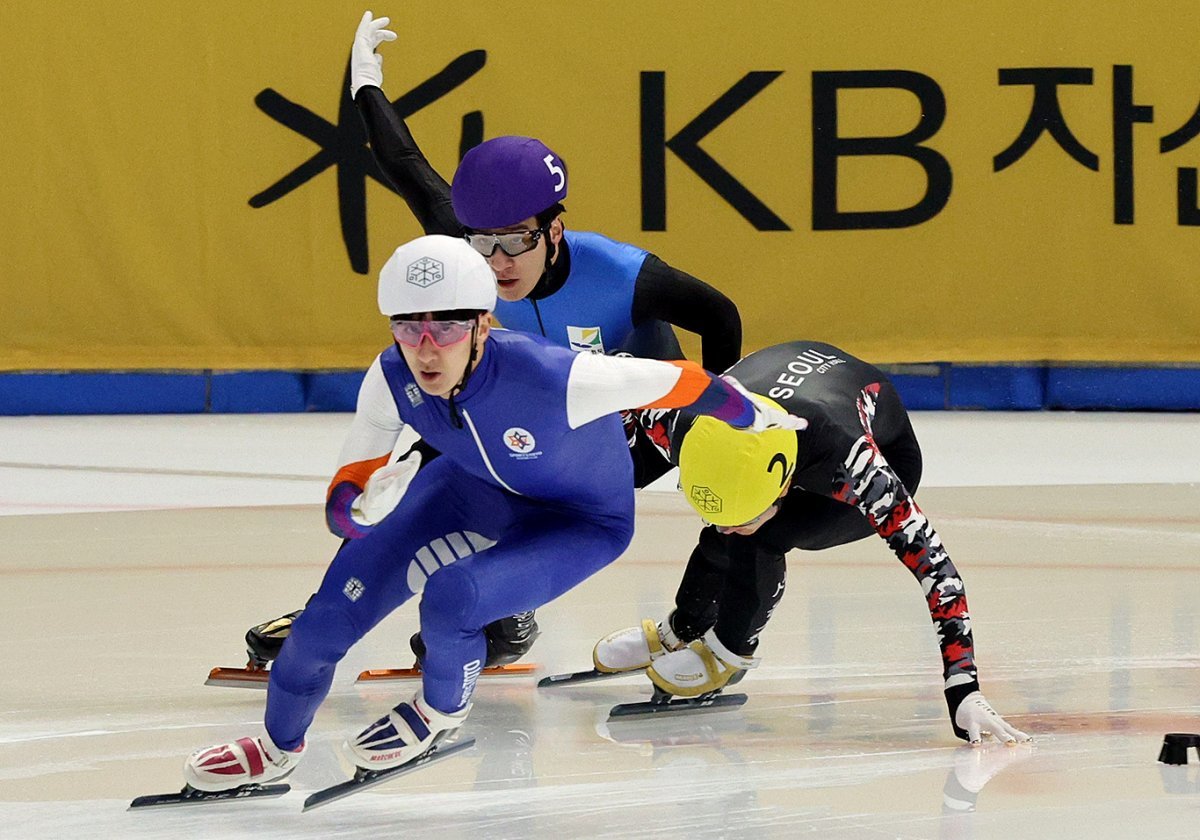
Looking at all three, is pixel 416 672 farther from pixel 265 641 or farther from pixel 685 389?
pixel 685 389

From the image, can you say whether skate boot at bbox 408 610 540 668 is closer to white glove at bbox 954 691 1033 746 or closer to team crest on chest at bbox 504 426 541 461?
team crest on chest at bbox 504 426 541 461

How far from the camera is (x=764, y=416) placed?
3.25 m

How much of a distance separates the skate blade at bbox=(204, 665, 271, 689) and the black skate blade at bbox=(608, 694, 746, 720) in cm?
74

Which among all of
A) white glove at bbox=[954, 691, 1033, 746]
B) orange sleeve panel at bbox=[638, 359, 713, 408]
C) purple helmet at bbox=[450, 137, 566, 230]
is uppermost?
purple helmet at bbox=[450, 137, 566, 230]

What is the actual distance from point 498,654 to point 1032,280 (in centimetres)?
470

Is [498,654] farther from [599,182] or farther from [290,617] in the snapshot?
[599,182]

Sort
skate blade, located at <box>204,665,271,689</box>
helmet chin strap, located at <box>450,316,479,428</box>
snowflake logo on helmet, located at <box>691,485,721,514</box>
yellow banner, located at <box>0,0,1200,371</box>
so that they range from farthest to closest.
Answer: yellow banner, located at <box>0,0,1200,371</box>, skate blade, located at <box>204,665,271,689</box>, snowflake logo on helmet, located at <box>691,485,721,514</box>, helmet chin strap, located at <box>450,316,479,428</box>

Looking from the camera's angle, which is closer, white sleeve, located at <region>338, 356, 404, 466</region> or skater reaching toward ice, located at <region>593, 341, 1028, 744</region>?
white sleeve, located at <region>338, 356, 404, 466</region>

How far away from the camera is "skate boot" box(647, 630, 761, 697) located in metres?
3.77

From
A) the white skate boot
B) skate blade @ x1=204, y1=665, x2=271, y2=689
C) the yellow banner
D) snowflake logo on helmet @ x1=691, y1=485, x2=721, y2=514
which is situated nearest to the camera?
snowflake logo on helmet @ x1=691, y1=485, x2=721, y2=514

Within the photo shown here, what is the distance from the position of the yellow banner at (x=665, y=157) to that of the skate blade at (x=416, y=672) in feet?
13.5

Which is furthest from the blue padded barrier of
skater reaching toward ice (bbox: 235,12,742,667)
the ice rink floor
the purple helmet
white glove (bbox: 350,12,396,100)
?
the purple helmet

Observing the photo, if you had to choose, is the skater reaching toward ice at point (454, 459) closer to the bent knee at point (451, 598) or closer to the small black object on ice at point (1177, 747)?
the bent knee at point (451, 598)

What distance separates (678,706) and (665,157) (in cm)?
467
